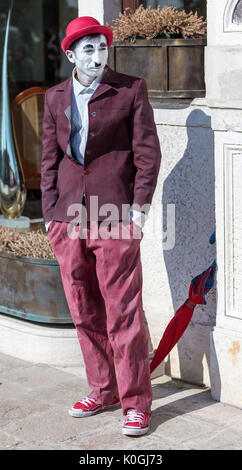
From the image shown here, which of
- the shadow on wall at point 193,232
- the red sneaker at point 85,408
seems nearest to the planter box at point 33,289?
the shadow on wall at point 193,232

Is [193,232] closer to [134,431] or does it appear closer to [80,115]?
[80,115]

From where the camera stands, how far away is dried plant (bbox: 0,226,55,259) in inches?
198

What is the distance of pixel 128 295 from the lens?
156 inches

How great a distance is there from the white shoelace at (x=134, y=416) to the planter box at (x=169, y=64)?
1.52 meters

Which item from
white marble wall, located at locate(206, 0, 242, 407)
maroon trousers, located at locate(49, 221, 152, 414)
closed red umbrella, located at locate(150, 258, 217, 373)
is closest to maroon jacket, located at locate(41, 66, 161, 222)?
maroon trousers, located at locate(49, 221, 152, 414)

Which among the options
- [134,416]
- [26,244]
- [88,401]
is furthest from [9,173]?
[134,416]

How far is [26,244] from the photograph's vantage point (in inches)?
203

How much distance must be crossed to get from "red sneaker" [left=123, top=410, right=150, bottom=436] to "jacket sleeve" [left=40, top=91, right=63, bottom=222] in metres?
0.95

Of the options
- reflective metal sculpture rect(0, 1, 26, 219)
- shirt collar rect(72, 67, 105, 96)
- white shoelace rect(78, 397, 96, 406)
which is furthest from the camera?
reflective metal sculpture rect(0, 1, 26, 219)

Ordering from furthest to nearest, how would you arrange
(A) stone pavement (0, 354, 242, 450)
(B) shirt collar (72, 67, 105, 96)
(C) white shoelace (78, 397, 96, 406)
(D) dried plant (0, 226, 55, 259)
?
(D) dried plant (0, 226, 55, 259), (C) white shoelace (78, 397, 96, 406), (B) shirt collar (72, 67, 105, 96), (A) stone pavement (0, 354, 242, 450)

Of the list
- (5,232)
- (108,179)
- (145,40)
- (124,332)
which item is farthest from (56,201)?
Answer: (5,232)

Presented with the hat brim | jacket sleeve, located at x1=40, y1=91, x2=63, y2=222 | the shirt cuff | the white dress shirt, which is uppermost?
the hat brim

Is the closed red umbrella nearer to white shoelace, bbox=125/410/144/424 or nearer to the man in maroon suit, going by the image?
the man in maroon suit

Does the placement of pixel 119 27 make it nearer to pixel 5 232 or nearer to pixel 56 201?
pixel 56 201
